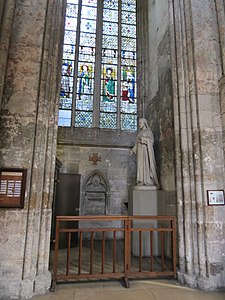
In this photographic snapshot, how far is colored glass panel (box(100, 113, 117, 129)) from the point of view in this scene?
6.68 m

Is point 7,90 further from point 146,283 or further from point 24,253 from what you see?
point 146,283

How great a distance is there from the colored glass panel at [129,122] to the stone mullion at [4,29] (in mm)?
4251

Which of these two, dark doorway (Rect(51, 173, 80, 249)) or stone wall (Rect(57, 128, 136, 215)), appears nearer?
dark doorway (Rect(51, 173, 80, 249))

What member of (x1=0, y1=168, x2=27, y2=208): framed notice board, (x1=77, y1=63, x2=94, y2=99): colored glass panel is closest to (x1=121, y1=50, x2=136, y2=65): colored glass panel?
(x1=77, y1=63, x2=94, y2=99): colored glass panel

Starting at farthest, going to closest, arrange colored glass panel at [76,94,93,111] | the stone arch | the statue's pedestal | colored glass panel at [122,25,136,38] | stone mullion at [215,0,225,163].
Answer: colored glass panel at [122,25,136,38], colored glass panel at [76,94,93,111], the stone arch, the statue's pedestal, stone mullion at [215,0,225,163]

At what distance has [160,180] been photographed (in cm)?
489

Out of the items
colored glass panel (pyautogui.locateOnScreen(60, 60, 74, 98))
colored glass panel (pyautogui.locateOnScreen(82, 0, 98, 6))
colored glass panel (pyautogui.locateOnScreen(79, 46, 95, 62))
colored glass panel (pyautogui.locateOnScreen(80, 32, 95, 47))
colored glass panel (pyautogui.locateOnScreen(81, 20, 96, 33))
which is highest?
colored glass panel (pyautogui.locateOnScreen(82, 0, 98, 6))

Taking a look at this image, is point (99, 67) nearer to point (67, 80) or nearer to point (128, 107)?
point (67, 80)

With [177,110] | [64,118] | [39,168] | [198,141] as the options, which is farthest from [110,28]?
[39,168]

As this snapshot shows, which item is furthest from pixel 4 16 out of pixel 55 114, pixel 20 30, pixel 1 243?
pixel 1 243

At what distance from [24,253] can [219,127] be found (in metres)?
3.24

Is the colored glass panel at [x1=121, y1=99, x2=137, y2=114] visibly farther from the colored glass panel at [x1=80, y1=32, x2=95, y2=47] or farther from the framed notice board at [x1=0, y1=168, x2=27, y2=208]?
the framed notice board at [x1=0, y1=168, x2=27, y2=208]

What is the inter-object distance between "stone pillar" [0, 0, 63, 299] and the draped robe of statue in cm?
225

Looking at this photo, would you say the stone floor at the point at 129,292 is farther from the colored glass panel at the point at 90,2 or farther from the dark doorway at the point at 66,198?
the colored glass panel at the point at 90,2
